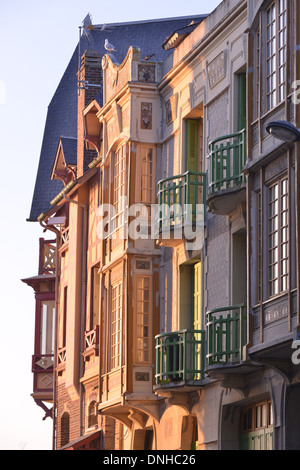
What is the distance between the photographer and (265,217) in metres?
22.5

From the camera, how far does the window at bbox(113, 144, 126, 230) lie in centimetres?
3105

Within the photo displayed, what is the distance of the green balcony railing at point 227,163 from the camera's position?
24.2 meters

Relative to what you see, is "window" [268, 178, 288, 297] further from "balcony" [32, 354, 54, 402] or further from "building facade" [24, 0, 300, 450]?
"balcony" [32, 354, 54, 402]

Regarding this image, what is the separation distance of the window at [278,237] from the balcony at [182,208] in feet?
14.8

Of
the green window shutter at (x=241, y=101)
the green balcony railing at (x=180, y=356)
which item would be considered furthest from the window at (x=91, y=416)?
the green window shutter at (x=241, y=101)

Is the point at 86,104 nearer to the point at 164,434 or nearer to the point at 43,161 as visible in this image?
the point at 43,161

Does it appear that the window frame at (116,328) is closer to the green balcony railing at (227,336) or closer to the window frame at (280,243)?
the green balcony railing at (227,336)

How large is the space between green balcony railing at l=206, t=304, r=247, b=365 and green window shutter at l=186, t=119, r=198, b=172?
569cm

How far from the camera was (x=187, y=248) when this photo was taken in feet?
91.0

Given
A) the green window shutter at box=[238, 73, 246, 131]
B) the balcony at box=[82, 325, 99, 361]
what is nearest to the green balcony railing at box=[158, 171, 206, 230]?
the green window shutter at box=[238, 73, 246, 131]

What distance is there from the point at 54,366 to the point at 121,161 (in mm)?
10587

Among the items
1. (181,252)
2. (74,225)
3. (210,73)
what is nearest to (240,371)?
(181,252)

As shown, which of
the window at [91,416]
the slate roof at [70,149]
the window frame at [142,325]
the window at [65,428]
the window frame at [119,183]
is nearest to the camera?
the window frame at [142,325]

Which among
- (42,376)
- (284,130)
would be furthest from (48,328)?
(284,130)
